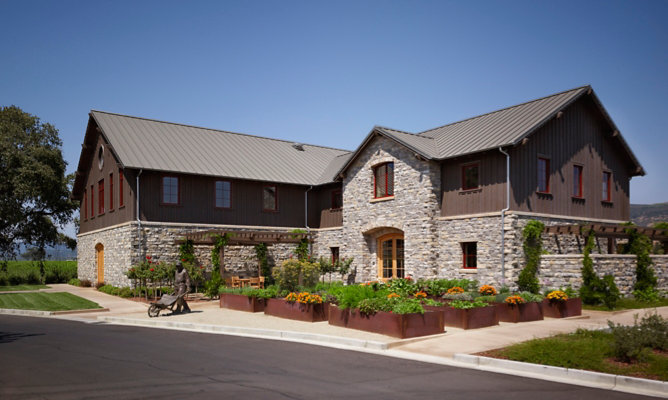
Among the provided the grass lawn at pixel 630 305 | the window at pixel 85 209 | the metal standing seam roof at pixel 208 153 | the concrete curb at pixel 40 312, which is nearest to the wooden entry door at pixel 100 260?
the window at pixel 85 209

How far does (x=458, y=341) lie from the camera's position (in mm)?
11945

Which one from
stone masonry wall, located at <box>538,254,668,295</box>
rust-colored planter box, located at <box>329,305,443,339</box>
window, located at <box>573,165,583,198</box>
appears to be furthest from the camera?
window, located at <box>573,165,583,198</box>

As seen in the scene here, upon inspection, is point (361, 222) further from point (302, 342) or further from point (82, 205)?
point (82, 205)

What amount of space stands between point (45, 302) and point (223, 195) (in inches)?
392

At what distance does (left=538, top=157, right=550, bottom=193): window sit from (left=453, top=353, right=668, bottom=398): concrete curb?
557 inches

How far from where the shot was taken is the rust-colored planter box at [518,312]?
1493 cm

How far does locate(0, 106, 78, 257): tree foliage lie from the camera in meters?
36.9

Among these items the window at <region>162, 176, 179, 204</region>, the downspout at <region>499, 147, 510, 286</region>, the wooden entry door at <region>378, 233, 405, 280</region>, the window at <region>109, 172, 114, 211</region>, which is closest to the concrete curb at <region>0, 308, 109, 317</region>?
the window at <region>162, 176, 179, 204</region>

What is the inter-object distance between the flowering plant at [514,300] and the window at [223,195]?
17527mm

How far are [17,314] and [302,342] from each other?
12.6 meters

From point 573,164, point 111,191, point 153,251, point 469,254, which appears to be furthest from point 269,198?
point 573,164

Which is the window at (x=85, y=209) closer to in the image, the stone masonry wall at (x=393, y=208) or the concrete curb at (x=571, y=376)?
the stone masonry wall at (x=393, y=208)

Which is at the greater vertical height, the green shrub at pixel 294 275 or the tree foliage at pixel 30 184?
the tree foliage at pixel 30 184

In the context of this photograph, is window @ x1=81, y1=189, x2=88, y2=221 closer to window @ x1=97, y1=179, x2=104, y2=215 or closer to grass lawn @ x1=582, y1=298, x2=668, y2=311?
window @ x1=97, y1=179, x2=104, y2=215
